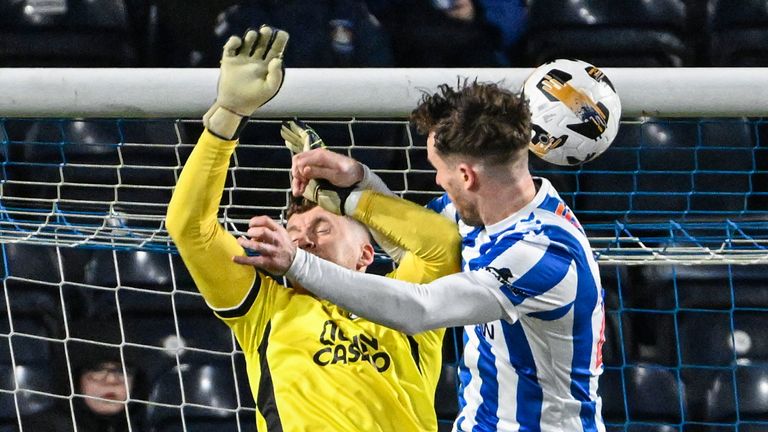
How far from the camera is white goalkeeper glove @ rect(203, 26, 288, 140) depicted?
2055mm

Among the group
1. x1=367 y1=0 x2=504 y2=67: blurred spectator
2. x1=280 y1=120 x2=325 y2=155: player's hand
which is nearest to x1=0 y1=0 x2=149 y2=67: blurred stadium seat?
x1=367 y1=0 x2=504 y2=67: blurred spectator

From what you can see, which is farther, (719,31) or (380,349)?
(719,31)

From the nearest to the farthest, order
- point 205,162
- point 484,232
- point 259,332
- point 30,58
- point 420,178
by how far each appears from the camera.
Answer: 1. point 205,162
2. point 484,232
3. point 259,332
4. point 420,178
5. point 30,58

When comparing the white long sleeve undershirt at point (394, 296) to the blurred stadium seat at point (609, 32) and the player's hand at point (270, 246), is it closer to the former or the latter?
the player's hand at point (270, 246)

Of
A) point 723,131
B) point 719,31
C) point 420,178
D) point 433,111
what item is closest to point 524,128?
point 433,111

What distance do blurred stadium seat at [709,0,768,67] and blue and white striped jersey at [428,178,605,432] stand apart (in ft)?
8.02

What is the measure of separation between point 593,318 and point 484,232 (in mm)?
297

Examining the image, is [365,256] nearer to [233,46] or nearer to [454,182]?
[454,182]

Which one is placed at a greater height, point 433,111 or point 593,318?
point 433,111

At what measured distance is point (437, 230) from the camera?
96.8 inches

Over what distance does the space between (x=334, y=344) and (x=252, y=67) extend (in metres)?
0.80

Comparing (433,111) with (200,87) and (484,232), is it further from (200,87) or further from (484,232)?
(200,87)

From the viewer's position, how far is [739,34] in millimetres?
4465

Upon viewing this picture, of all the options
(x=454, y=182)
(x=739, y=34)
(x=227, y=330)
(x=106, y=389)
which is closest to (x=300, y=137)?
(x=454, y=182)
